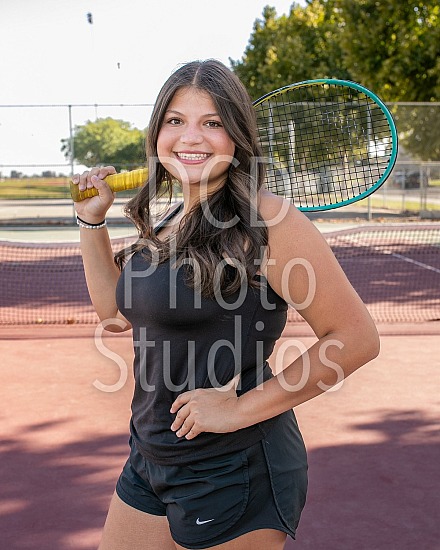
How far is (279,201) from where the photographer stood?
164 centimetres

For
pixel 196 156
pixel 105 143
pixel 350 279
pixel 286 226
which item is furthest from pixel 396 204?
pixel 286 226

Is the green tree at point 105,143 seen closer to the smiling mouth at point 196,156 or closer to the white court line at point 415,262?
the white court line at point 415,262

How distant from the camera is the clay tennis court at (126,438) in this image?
11.6 feet

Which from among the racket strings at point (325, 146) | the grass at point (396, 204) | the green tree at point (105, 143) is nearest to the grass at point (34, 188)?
the green tree at point (105, 143)

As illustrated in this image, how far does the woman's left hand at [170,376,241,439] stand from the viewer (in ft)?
5.30

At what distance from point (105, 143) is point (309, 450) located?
1372 cm

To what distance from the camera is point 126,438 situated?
4617 millimetres

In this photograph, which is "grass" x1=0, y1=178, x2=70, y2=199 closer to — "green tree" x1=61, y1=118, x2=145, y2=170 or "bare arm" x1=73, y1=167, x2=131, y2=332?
"green tree" x1=61, y1=118, x2=145, y2=170

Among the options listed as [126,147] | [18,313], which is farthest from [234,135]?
[126,147]

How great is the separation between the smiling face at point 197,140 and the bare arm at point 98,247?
0.33 metres

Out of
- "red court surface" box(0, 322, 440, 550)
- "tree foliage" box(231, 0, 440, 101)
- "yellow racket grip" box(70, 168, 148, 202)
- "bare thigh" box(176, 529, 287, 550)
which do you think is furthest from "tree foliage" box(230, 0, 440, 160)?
"bare thigh" box(176, 529, 287, 550)

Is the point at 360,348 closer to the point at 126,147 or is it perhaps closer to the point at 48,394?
the point at 48,394

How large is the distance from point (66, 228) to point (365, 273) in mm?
8936

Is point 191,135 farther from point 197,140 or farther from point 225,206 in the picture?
point 225,206
